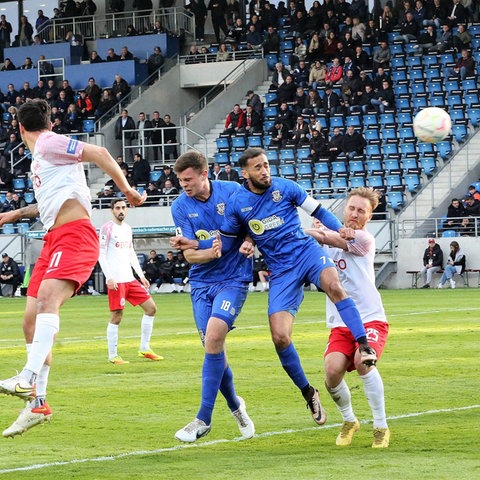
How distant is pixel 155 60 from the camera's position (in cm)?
4853

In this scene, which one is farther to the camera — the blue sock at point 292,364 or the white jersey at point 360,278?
the blue sock at point 292,364

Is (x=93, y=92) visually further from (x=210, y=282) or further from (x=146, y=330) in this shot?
(x=210, y=282)

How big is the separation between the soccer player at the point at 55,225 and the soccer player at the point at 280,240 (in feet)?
2.78

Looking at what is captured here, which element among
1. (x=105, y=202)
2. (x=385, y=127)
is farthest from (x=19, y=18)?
(x=385, y=127)

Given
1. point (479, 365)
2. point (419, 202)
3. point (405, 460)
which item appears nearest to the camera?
point (405, 460)

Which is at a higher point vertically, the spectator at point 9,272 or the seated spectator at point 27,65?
the seated spectator at point 27,65

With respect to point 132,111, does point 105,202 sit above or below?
below

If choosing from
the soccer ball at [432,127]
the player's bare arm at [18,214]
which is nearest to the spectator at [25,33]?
the soccer ball at [432,127]

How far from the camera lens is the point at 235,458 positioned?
28.0ft

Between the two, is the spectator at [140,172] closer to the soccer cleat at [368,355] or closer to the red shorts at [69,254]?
the red shorts at [69,254]

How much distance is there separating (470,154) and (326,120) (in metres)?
5.46

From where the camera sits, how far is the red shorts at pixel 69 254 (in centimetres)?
905

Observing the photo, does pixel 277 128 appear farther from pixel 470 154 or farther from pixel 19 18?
pixel 19 18

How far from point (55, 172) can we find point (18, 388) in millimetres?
1784
